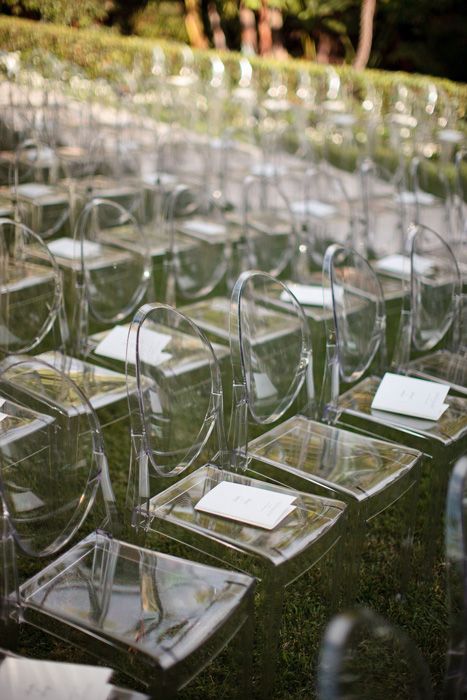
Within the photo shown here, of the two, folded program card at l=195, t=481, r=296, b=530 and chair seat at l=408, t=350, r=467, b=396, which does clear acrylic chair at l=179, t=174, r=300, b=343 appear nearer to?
chair seat at l=408, t=350, r=467, b=396

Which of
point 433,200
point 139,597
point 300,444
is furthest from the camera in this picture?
point 433,200

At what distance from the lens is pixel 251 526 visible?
229 centimetres

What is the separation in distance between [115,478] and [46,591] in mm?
1355

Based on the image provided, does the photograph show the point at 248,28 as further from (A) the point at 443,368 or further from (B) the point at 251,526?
(B) the point at 251,526

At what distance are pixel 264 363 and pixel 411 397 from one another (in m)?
0.54

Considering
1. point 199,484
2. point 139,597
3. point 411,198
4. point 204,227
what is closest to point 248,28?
point 411,198

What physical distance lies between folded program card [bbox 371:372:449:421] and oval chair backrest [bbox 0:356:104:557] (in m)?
1.09

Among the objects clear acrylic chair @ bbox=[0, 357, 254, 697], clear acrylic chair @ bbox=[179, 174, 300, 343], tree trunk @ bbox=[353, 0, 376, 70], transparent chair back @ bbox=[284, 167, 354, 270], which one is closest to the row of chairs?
clear acrylic chair @ bbox=[0, 357, 254, 697]

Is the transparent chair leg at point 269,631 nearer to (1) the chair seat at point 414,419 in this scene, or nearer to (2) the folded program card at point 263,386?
(2) the folded program card at point 263,386

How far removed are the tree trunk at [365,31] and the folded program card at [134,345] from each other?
10.2 meters

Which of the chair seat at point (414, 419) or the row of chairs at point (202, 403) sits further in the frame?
the chair seat at point (414, 419)

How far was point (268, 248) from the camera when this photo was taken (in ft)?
14.7

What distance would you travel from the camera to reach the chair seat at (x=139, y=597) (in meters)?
1.93

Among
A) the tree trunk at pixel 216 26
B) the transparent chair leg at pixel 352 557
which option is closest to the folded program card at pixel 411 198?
the transparent chair leg at pixel 352 557
